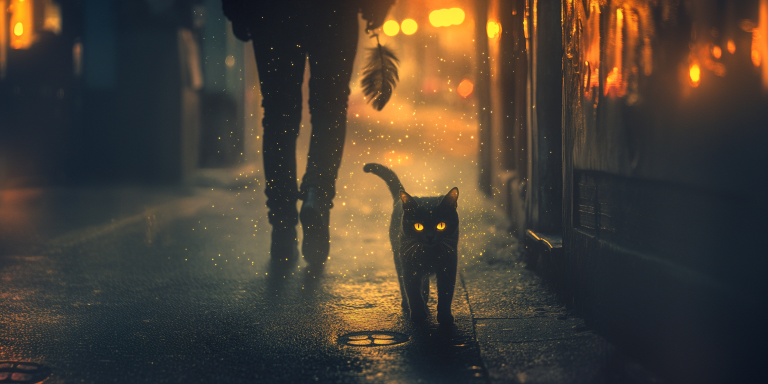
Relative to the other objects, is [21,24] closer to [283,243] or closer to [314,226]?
[283,243]

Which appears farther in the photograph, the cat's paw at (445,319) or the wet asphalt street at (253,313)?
the cat's paw at (445,319)

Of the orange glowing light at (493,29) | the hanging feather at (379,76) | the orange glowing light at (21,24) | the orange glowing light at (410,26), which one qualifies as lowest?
the hanging feather at (379,76)

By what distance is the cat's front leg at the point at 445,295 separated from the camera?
259 centimetres

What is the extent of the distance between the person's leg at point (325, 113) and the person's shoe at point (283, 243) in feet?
0.56

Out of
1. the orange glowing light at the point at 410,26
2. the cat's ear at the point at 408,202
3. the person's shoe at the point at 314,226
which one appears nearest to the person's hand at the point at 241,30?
the person's shoe at the point at 314,226

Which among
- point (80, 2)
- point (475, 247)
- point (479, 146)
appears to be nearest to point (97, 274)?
point (475, 247)

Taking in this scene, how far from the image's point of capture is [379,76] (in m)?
3.65

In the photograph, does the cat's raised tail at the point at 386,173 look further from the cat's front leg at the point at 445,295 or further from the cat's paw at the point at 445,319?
the cat's paw at the point at 445,319

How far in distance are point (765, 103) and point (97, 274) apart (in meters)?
3.37

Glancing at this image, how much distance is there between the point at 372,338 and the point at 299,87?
1724 millimetres

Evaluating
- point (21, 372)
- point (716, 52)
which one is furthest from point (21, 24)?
point (716, 52)

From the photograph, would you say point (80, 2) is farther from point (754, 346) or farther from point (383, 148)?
point (754, 346)

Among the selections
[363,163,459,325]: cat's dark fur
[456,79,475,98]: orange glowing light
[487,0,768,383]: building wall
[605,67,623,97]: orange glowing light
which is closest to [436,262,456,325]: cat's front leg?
[363,163,459,325]: cat's dark fur

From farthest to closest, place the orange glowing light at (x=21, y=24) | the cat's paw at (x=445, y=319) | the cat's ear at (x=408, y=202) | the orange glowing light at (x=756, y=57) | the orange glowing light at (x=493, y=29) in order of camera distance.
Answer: the orange glowing light at (x=21, y=24), the orange glowing light at (x=493, y=29), the cat's ear at (x=408, y=202), the cat's paw at (x=445, y=319), the orange glowing light at (x=756, y=57)
